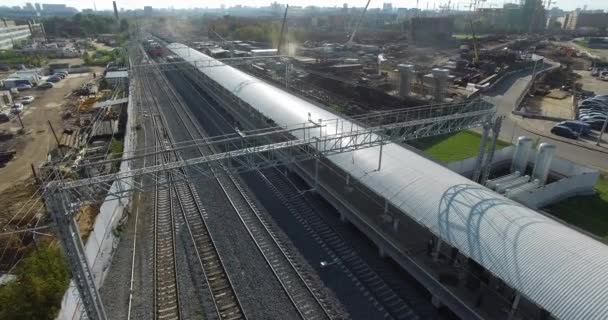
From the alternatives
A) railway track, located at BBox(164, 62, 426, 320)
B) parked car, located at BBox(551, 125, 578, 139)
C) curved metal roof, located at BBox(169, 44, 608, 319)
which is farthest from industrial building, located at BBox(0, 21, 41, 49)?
parked car, located at BBox(551, 125, 578, 139)

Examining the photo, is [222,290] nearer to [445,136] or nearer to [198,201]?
[198,201]

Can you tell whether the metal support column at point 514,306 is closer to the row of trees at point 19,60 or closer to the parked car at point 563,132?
the parked car at point 563,132

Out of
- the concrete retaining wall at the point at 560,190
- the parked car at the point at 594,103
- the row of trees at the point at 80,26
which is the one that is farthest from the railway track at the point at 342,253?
the row of trees at the point at 80,26

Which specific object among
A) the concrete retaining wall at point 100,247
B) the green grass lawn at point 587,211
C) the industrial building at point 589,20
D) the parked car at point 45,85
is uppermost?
the industrial building at point 589,20

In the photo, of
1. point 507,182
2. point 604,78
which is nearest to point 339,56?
point 604,78

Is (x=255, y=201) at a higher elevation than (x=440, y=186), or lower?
lower

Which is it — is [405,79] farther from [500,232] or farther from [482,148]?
[500,232]

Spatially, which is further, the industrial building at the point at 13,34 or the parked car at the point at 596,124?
the industrial building at the point at 13,34
